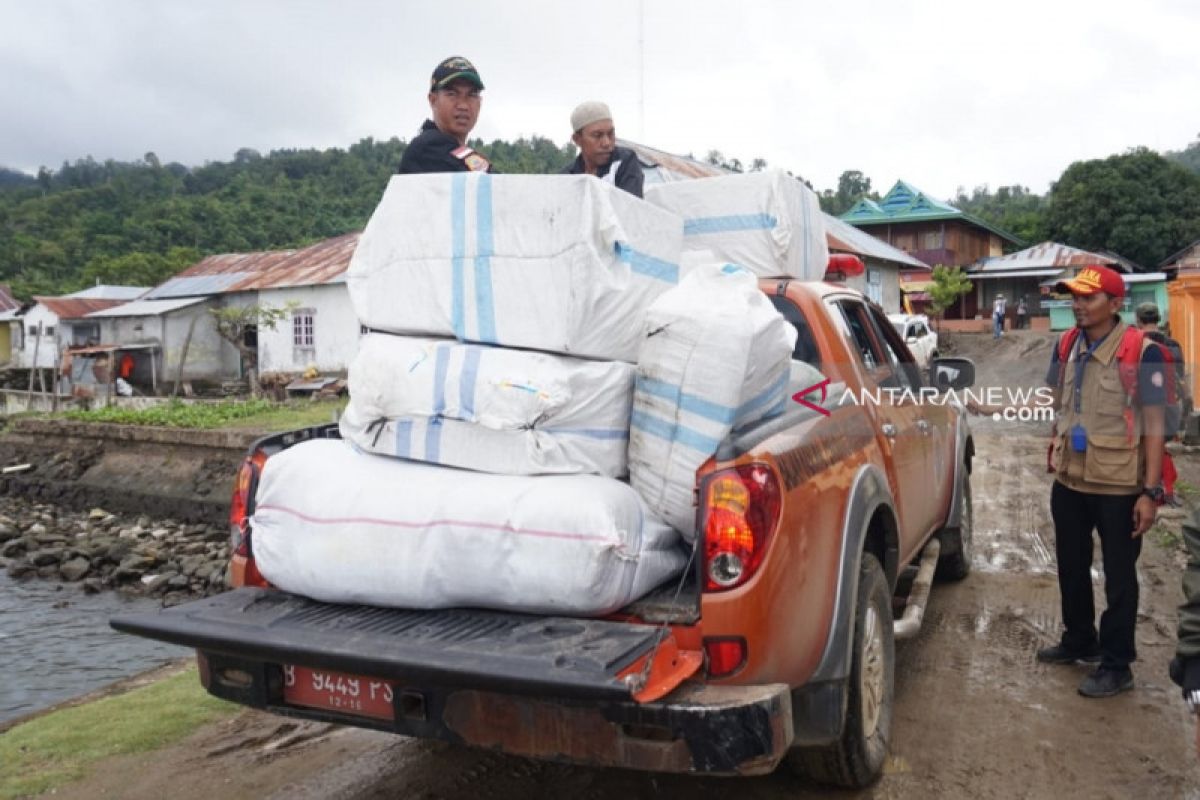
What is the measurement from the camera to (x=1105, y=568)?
161 inches

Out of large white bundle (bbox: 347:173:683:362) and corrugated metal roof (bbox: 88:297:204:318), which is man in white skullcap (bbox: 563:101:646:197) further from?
corrugated metal roof (bbox: 88:297:204:318)

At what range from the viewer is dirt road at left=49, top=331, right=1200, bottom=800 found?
322 centimetres

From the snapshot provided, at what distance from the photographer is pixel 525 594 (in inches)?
102

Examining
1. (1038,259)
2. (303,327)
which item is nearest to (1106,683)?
(303,327)

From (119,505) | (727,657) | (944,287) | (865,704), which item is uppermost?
(944,287)

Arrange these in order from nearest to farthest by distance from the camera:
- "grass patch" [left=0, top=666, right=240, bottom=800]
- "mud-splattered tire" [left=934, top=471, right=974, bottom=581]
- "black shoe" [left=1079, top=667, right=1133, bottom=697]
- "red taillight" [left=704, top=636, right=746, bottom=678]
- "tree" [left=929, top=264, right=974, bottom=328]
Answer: "red taillight" [left=704, top=636, right=746, bottom=678] < "grass patch" [left=0, top=666, right=240, bottom=800] < "black shoe" [left=1079, top=667, right=1133, bottom=697] < "mud-splattered tire" [left=934, top=471, right=974, bottom=581] < "tree" [left=929, top=264, right=974, bottom=328]

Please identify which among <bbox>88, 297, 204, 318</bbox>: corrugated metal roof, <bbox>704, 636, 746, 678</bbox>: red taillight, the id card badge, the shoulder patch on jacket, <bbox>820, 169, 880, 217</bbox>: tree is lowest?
<bbox>704, 636, 746, 678</bbox>: red taillight

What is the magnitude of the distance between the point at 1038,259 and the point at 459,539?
128 ft

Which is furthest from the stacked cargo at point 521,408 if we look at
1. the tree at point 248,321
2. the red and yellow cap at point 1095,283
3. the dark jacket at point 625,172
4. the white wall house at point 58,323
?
the white wall house at point 58,323

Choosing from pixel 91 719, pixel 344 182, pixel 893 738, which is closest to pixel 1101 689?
pixel 893 738

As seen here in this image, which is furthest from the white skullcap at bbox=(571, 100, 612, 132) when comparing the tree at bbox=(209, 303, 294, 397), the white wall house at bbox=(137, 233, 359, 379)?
the tree at bbox=(209, 303, 294, 397)

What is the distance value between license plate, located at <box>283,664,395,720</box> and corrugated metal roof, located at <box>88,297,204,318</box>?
28.2 meters

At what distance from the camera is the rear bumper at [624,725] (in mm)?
2297

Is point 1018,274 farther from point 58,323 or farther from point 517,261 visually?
point 517,261
